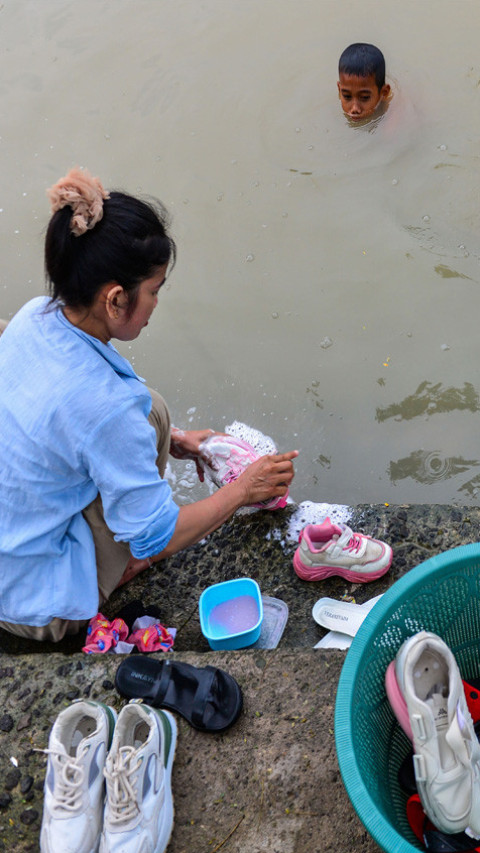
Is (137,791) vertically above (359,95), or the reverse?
(359,95)

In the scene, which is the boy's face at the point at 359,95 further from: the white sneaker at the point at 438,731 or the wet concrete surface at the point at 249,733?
the white sneaker at the point at 438,731

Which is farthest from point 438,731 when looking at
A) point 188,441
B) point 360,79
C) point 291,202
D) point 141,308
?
point 360,79

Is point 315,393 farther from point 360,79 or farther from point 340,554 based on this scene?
point 360,79

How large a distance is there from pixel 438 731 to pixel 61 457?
3.74ft

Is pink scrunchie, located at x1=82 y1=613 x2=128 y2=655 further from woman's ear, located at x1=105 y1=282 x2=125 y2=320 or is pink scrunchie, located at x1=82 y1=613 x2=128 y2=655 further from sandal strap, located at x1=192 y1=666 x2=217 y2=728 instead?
woman's ear, located at x1=105 y1=282 x2=125 y2=320

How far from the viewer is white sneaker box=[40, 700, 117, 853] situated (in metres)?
1.76

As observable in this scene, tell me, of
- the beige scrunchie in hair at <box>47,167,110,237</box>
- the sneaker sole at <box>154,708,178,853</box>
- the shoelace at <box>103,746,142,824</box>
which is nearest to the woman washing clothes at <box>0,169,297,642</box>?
the beige scrunchie in hair at <box>47,167,110,237</box>

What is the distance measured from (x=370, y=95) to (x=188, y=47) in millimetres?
1425

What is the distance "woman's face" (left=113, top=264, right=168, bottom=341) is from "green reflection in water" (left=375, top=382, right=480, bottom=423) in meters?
1.80

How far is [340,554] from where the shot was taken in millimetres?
2400

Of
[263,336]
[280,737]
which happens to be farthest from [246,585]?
[263,336]

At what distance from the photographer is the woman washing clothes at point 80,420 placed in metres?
1.82

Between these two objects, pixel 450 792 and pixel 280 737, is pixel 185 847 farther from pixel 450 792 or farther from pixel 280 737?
pixel 450 792

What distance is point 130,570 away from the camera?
2.59 metres
